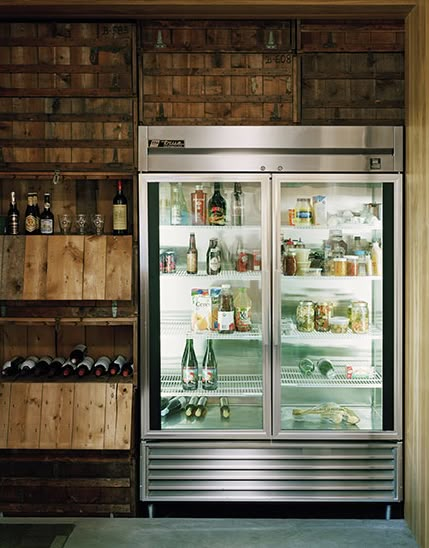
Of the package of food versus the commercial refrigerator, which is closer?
the commercial refrigerator

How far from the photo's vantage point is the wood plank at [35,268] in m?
3.46

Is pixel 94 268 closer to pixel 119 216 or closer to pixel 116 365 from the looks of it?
Answer: pixel 119 216

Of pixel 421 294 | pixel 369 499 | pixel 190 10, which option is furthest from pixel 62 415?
pixel 190 10

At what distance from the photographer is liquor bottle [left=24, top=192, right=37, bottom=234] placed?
3553mm

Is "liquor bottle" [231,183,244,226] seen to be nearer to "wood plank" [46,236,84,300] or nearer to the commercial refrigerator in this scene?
the commercial refrigerator

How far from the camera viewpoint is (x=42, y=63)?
135 inches

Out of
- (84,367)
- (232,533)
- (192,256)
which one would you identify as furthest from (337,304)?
(84,367)

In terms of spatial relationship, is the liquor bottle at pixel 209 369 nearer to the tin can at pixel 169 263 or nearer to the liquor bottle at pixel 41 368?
the tin can at pixel 169 263

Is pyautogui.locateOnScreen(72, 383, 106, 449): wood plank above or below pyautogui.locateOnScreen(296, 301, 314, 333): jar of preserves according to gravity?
below

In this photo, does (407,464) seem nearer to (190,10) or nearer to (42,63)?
(190,10)

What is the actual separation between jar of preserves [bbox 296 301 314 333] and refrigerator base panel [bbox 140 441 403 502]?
2.05 ft

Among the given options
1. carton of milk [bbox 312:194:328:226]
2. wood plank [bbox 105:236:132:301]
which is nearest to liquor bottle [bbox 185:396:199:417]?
wood plank [bbox 105:236:132:301]

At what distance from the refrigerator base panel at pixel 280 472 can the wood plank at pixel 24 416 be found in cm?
62

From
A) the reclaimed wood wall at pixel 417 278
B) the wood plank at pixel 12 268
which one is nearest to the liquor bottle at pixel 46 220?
the wood plank at pixel 12 268
